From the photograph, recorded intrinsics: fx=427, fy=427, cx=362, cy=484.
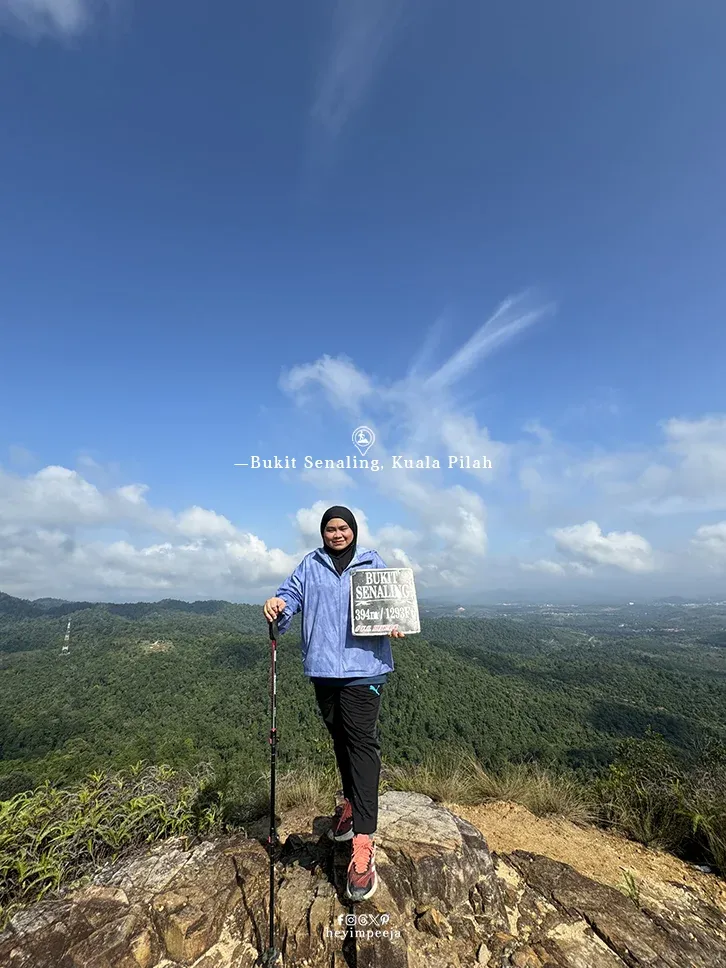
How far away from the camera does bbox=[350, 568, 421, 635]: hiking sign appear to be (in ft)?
10.5

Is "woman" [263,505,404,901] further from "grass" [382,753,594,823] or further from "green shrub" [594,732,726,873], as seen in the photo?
"green shrub" [594,732,726,873]

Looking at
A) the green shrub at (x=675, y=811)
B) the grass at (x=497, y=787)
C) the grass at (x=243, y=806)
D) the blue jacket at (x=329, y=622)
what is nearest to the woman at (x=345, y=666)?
the blue jacket at (x=329, y=622)

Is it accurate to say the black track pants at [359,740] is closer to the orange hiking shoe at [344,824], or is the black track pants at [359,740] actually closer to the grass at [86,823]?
the orange hiking shoe at [344,824]

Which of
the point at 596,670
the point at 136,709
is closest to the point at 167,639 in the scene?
the point at 136,709

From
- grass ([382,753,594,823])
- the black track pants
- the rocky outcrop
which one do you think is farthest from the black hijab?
grass ([382,753,594,823])

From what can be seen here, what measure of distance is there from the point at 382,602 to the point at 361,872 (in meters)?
1.78

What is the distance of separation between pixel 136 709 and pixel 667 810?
217 ft

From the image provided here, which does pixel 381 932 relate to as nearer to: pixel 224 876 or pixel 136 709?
pixel 224 876

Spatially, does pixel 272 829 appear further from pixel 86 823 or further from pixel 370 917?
pixel 86 823

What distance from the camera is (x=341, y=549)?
11.6 ft

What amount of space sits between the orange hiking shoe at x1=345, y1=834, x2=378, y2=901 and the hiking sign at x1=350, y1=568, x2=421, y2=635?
1.42 m

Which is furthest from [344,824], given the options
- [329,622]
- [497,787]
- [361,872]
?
[497,787]

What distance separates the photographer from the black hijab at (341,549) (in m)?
3.53

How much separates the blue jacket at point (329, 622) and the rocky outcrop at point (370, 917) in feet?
4.94
